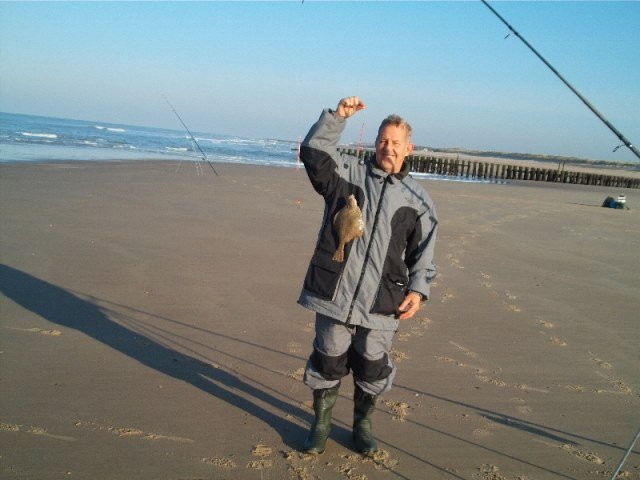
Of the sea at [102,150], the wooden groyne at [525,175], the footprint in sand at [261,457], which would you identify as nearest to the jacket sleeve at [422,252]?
the footprint in sand at [261,457]

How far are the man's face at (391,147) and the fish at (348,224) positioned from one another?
28cm

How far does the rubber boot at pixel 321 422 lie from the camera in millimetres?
3164

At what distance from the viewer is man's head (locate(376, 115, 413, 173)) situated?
301cm

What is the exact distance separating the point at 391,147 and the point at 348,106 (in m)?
0.32

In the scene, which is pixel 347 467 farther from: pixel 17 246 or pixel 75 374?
pixel 17 246

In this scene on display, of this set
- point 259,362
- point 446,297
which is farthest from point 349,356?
point 446,297

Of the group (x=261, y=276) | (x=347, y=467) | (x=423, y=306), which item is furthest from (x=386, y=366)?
(x=261, y=276)

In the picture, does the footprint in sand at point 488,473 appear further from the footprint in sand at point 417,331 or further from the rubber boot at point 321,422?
the footprint in sand at point 417,331

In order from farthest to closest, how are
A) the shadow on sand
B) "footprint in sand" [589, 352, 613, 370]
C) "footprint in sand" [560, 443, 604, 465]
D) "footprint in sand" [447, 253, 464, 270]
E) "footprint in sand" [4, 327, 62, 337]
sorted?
"footprint in sand" [447, 253, 464, 270]
"footprint in sand" [589, 352, 613, 370]
"footprint in sand" [4, 327, 62, 337]
the shadow on sand
"footprint in sand" [560, 443, 604, 465]

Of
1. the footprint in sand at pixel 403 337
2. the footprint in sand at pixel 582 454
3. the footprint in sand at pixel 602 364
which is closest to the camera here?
the footprint in sand at pixel 582 454

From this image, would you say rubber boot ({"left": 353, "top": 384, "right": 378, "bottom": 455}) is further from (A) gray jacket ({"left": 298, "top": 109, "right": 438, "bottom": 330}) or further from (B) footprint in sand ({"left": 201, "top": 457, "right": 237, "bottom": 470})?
(B) footprint in sand ({"left": 201, "top": 457, "right": 237, "bottom": 470})

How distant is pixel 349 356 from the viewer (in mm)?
3189

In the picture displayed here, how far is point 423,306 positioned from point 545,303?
1.52 meters

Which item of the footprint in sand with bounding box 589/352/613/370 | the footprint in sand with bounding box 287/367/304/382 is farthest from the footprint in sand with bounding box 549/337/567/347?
the footprint in sand with bounding box 287/367/304/382
